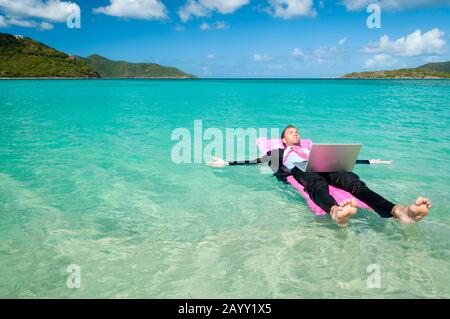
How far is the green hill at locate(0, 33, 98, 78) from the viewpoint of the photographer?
124m

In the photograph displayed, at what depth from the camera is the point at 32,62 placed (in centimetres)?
13388

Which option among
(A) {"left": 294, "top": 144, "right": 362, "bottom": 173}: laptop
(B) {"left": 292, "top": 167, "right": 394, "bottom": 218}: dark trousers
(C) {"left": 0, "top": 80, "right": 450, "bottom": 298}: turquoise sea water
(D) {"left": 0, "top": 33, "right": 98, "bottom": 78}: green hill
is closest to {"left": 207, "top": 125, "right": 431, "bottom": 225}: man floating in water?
(B) {"left": 292, "top": 167, "right": 394, "bottom": 218}: dark trousers

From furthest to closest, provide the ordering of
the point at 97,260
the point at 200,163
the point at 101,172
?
the point at 200,163
the point at 101,172
the point at 97,260

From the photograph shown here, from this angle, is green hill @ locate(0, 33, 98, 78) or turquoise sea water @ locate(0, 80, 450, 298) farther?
green hill @ locate(0, 33, 98, 78)

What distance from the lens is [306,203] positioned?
638 centimetres

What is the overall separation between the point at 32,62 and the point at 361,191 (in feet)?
518

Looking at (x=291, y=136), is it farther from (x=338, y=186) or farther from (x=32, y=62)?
(x=32, y=62)

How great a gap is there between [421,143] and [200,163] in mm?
8839

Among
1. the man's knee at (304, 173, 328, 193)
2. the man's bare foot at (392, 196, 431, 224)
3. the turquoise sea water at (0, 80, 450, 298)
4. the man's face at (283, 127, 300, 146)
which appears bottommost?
the turquoise sea water at (0, 80, 450, 298)

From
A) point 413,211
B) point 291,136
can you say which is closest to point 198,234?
point 413,211

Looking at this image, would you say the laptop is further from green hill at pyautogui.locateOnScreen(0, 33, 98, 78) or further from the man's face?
green hill at pyautogui.locateOnScreen(0, 33, 98, 78)

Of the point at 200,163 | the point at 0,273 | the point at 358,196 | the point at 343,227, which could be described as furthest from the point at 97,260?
the point at 200,163

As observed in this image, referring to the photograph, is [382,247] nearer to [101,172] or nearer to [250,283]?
[250,283]

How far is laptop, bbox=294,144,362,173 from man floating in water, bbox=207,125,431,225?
5.4 inches
